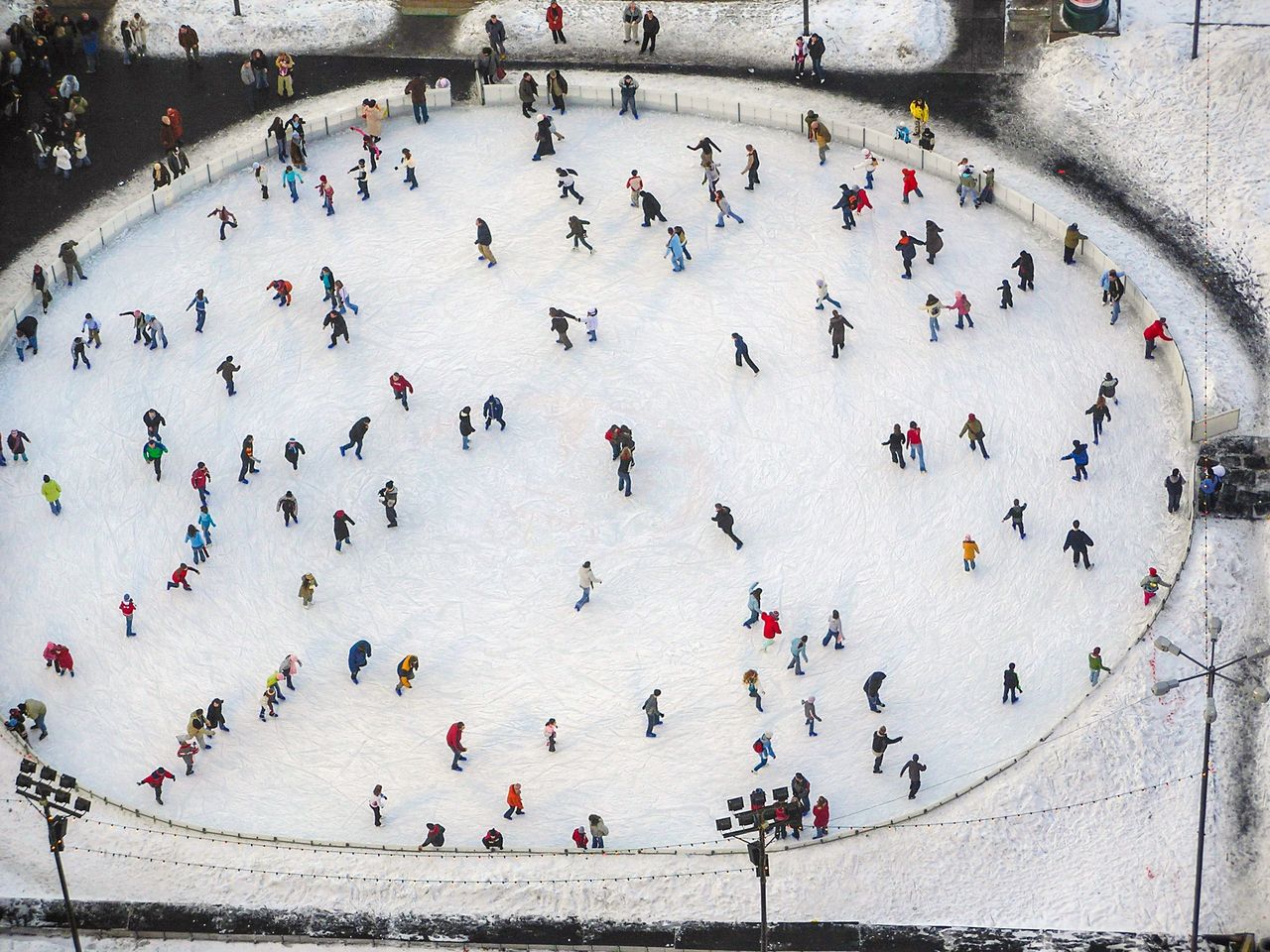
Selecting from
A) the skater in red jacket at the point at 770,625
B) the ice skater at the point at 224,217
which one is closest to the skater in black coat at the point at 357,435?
the ice skater at the point at 224,217

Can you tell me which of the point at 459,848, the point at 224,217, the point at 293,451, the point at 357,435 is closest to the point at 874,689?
the point at 459,848

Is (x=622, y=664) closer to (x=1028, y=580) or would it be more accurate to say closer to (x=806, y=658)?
(x=806, y=658)

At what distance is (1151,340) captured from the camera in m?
65.1

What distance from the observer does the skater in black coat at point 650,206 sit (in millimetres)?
68625

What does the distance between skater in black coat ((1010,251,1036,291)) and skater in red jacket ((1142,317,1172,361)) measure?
3317 millimetres

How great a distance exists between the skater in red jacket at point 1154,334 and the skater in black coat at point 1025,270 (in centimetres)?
332

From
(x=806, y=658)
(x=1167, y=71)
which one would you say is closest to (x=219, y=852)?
(x=806, y=658)

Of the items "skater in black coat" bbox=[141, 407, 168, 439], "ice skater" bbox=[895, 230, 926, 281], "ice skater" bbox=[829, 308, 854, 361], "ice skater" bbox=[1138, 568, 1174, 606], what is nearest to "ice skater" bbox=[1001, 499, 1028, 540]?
"ice skater" bbox=[1138, 568, 1174, 606]

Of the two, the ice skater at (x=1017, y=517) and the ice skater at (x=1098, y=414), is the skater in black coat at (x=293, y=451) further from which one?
the ice skater at (x=1098, y=414)

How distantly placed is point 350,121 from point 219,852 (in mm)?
25744

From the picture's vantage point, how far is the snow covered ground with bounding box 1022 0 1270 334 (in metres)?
69.4

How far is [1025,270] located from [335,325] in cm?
1793

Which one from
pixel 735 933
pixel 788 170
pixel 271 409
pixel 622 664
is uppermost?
pixel 788 170

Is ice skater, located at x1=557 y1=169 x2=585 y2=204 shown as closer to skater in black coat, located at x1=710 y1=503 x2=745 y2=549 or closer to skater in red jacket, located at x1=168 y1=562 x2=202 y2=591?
skater in black coat, located at x1=710 y1=503 x2=745 y2=549
